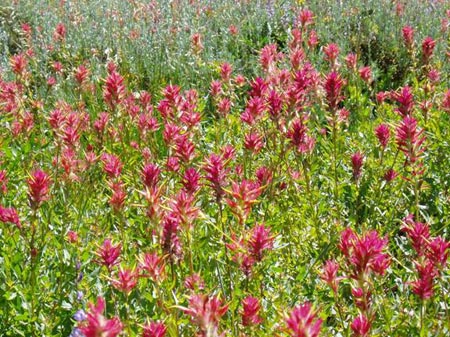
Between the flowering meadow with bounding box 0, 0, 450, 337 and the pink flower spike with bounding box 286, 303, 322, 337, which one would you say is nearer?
the pink flower spike with bounding box 286, 303, 322, 337

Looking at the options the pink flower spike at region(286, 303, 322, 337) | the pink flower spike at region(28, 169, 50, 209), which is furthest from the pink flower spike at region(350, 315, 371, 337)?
the pink flower spike at region(28, 169, 50, 209)

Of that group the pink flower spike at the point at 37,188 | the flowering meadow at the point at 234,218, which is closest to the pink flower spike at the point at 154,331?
the flowering meadow at the point at 234,218

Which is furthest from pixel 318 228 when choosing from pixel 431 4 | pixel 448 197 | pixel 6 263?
pixel 431 4

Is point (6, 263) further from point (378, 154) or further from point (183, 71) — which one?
point (183, 71)

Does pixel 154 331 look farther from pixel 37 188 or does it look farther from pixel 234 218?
pixel 234 218

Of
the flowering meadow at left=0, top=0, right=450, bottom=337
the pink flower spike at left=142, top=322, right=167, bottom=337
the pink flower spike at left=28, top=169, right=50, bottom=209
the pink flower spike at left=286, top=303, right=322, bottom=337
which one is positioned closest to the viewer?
the pink flower spike at left=286, top=303, right=322, bottom=337

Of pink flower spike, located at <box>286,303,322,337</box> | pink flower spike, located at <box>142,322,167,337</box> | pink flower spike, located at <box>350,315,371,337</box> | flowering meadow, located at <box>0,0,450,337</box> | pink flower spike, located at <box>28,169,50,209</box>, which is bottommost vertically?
flowering meadow, located at <box>0,0,450,337</box>

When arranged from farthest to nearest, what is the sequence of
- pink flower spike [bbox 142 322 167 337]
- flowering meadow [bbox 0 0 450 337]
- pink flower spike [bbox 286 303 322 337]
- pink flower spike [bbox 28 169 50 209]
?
pink flower spike [bbox 28 169 50 209]
flowering meadow [bbox 0 0 450 337]
pink flower spike [bbox 142 322 167 337]
pink flower spike [bbox 286 303 322 337]

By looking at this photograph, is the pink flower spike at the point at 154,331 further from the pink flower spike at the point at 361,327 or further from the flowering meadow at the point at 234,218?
the pink flower spike at the point at 361,327

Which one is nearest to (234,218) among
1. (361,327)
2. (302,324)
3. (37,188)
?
(37,188)

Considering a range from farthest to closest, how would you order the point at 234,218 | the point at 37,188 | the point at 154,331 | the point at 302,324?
the point at 234,218, the point at 37,188, the point at 154,331, the point at 302,324

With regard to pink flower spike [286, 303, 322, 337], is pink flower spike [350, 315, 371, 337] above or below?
below

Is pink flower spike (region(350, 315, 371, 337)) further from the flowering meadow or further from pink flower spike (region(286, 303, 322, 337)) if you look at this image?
pink flower spike (region(286, 303, 322, 337))

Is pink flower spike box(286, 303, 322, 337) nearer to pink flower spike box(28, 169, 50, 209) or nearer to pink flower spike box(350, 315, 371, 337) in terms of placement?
pink flower spike box(350, 315, 371, 337)
